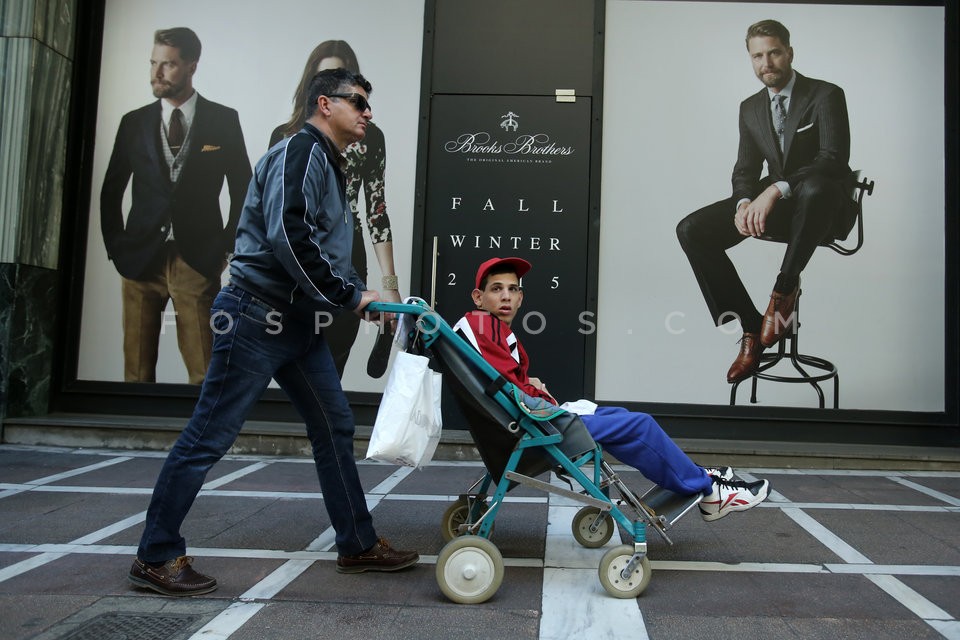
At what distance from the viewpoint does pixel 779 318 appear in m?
7.09

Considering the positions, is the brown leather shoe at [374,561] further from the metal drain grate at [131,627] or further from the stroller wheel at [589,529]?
the stroller wheel at [589,529]

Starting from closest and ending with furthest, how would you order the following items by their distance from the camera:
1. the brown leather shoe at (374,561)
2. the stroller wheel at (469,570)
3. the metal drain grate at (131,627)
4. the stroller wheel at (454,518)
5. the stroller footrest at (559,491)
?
the metal drain grate at (131,627) → the stroller wheel at (469,570) → the stroller footrest at (559,491) → the brown leather shoe at (374,561) → the stroller wheel at (454,518)

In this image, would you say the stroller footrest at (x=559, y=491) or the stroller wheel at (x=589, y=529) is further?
the stroller wheel at (x=589, y=529)

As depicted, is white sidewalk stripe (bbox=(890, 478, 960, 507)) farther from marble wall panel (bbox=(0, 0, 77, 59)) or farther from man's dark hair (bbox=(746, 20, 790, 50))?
marble wall panel (bbox=(0, 0, 77, 59))

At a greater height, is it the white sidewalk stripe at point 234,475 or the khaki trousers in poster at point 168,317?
the khaki trousers in poster at point 168,317

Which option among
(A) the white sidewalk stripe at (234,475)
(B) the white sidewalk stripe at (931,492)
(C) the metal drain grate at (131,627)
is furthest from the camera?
(A) the white sidewalk stripe at (234,475)


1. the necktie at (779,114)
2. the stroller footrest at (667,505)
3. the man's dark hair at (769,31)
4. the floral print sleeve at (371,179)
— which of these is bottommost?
the stroller footrest at (667,505)

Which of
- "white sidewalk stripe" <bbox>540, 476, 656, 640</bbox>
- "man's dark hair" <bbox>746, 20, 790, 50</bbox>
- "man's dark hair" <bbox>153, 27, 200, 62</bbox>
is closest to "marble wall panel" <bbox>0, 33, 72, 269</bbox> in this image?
"man's dark hair" <bbox>153, 27, 200, 62</bbox>

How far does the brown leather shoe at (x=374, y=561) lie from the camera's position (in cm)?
348

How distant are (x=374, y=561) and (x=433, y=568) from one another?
0.28 metres

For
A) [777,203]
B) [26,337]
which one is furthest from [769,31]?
[26,337]

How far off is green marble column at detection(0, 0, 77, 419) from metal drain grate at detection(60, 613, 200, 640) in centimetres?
508

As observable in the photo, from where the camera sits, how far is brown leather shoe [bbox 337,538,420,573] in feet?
11.4

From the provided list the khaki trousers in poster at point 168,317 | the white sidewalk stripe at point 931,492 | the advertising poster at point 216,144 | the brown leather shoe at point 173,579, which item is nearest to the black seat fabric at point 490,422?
the brown leather shoe at point 173,579
